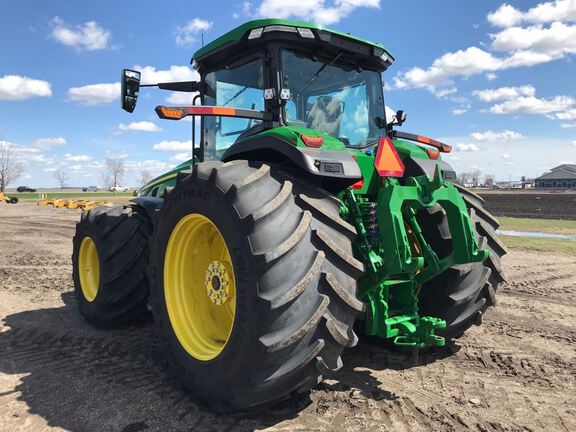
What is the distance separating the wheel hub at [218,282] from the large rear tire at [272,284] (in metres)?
0.37

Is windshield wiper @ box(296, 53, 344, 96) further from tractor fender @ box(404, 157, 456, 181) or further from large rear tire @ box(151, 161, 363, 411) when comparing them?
large rear tire @ box(151, 161, 363, 411)

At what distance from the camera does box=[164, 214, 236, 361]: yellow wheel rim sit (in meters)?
3.31

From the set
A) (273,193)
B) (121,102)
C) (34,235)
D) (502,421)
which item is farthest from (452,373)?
(34,235)

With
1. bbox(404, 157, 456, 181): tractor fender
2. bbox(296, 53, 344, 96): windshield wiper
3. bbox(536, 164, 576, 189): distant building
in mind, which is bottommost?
bbox(404, 157, 456, 181): tractor fender

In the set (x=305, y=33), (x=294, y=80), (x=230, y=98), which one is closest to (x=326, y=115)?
(x=294, y=80)

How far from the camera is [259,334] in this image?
2.55 metres

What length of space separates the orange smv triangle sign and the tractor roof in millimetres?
1145

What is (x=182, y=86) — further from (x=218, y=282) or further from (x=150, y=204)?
(x=218, y=282)

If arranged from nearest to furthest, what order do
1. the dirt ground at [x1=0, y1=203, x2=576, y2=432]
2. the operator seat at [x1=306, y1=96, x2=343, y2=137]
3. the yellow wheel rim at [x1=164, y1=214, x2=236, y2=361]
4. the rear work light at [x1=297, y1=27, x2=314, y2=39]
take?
the dirt ground at [x1=0, y1=203, x2=576, y2=432] → the yellow wheel rim at [x1=164, y1=214, x2=236, y2=361] → the rear work light at [x1=297, y1=27, x2=314, y2=39] → the operator seat at [x1=306, y1=96, x2=343, y2=137]

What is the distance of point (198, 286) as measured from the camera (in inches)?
142

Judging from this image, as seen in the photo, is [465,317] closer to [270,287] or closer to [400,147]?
[400,147]

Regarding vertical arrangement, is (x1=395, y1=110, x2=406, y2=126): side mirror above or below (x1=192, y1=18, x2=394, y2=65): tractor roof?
below

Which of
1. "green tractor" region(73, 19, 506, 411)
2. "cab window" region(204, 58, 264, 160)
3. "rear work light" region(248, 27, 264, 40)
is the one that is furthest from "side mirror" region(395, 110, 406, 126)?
"rear work light" region(248, 27, 264, 40)

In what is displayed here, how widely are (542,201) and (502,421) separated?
106ft
